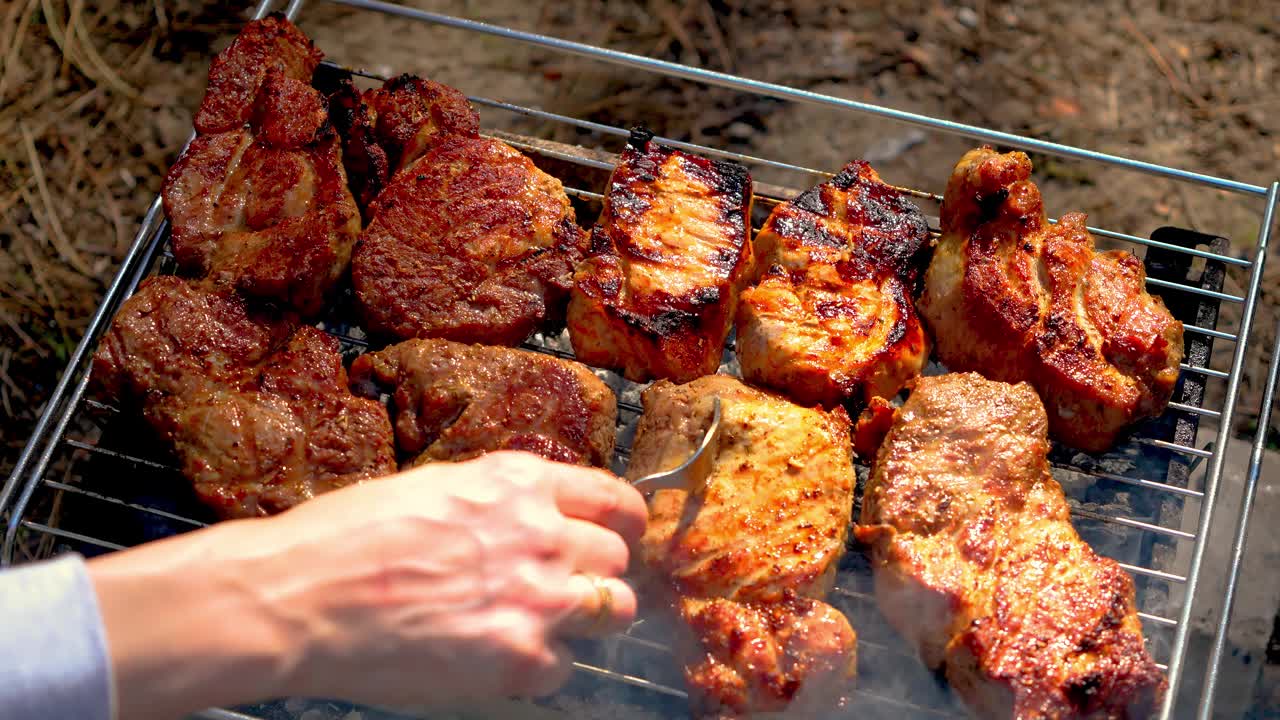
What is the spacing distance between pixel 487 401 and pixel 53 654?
1.28 meters

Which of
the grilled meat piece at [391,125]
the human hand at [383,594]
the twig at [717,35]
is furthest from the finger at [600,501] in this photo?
the twig at [717,35]

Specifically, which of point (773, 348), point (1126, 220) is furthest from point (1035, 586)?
point (1126, 220)

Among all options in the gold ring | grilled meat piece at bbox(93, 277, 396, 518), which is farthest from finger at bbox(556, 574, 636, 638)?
grilled meat piece at bbox(93, 277, 396, 518)

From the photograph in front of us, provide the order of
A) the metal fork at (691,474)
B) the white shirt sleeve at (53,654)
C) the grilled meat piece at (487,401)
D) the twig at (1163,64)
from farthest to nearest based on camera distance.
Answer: the twig at (1163,64), the grilled meat piece at (487,401), the metal fork at (691,474), the white shirt sleeve at (53,654)

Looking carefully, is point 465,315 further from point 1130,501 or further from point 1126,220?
point 1126,220

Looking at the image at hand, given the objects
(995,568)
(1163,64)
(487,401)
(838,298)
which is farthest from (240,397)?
(1163,64)

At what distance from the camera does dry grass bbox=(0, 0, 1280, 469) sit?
4.54 metres

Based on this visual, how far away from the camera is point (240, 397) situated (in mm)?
2633

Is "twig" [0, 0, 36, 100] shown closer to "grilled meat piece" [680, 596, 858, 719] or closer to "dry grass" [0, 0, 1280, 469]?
"dry grass" [0, 0, 1280, 469]

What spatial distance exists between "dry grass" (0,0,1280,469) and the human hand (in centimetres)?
313

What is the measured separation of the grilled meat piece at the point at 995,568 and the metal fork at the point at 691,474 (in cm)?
40

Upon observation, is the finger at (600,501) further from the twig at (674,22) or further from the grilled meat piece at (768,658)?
the twig at (674,22)

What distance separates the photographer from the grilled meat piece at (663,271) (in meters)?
2.77

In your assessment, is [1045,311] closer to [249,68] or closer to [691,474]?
[691,474]
